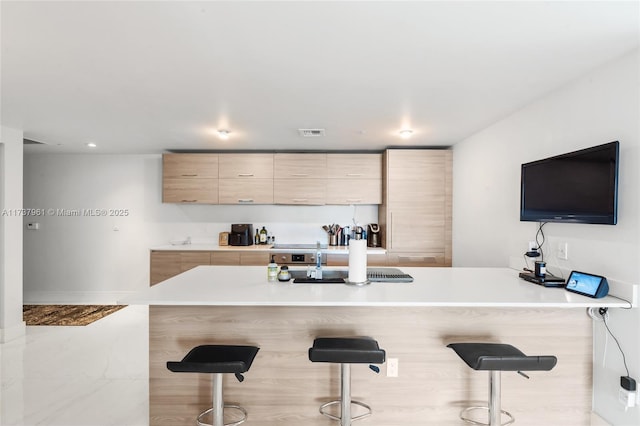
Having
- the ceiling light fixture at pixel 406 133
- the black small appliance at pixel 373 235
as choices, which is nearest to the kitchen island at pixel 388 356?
the ceiling light fixture at pixel 406 133

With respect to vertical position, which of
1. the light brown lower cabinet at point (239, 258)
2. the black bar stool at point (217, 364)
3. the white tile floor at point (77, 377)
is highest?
the light brown lower cabinet at point (239, 258)

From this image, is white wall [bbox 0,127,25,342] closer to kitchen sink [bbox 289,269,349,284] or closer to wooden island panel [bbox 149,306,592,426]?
wooden island panel [bbox 149,306,592,426]

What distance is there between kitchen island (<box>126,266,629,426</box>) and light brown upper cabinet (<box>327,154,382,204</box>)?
2.51 m

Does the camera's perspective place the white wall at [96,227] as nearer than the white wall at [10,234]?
No

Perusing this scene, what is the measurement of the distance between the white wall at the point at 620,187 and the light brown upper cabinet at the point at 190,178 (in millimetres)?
3406

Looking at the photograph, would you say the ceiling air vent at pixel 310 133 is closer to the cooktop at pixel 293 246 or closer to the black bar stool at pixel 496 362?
the cooktop at pixel 293 246

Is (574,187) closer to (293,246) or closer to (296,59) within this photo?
(296,59)

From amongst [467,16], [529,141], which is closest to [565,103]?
[529,141]

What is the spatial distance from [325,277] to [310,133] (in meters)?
1.91

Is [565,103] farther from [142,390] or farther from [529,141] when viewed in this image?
[142,390]

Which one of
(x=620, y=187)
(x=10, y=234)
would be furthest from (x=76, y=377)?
(x=620, y=187)

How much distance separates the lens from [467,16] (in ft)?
4.86

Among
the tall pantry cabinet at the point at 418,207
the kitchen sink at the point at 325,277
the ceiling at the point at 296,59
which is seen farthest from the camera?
the tall pantry cabinet at the point at 418,207

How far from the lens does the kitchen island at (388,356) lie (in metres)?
1.96
